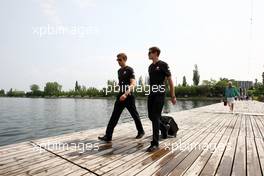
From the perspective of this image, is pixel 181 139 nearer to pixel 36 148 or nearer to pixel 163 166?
pixel 163 166

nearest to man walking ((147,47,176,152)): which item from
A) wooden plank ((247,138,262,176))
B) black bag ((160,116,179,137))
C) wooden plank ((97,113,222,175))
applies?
wooden plank ((97,113,222,175))

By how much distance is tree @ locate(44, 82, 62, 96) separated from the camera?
183625mm

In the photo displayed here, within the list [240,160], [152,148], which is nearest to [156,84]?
[152,148]

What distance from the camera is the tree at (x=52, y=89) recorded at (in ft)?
602

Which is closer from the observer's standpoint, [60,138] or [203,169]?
[203,169]

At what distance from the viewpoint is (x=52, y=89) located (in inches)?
7343

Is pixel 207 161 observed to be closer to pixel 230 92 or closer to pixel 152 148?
pixel 152 148

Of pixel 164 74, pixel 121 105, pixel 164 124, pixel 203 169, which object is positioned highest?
pixel 164 74

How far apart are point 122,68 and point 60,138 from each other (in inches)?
90.4

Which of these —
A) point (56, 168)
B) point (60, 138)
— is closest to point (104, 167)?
point (56, 168)

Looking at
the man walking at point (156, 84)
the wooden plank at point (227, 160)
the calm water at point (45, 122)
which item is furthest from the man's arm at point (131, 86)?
the calm water at point (45, 122)

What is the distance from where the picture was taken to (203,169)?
378 centimetres

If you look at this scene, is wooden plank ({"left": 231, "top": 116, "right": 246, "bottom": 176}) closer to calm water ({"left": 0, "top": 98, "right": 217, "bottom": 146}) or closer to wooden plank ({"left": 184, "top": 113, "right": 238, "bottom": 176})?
wooden plank ({"left": 184, "top": 113, "right": 238, "bottom": 176})

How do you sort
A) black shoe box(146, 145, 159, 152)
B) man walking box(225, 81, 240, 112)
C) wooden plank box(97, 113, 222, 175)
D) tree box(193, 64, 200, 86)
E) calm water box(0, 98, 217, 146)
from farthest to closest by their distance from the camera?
tree box(193, 64, 200, 86)
calm water box(0, 98, 217, 146)
man walking box(225, 81, 240, 112)
black shoe box(146, 145, 159, 152)
wooden plank box(97, 113, 222, 175)
